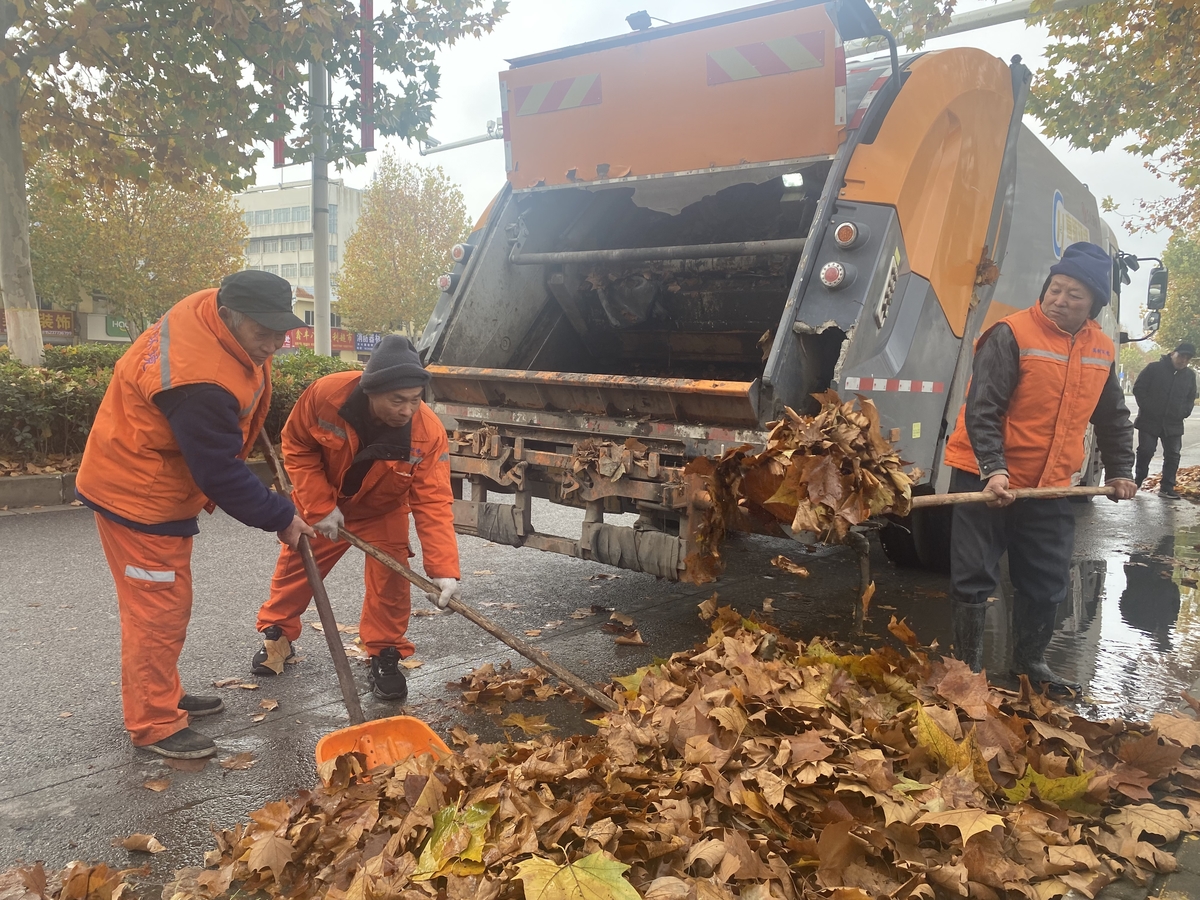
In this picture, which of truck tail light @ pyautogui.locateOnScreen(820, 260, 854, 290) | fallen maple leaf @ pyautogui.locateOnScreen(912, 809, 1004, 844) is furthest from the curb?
fallen maple leaf @ pyautogui.locateOnScreen(912, 809, 1004, 844)

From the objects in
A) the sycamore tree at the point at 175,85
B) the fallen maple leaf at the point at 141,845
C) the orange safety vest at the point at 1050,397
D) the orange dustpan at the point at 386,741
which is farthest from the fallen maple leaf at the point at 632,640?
the sycamore tree at the point at 175,85

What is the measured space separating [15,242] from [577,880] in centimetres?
812

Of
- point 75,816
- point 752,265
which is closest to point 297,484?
point 75,816

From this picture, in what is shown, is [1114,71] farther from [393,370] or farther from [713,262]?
[393,370]

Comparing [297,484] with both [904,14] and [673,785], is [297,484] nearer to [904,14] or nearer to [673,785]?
[673,785]

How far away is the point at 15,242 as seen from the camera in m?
7.55

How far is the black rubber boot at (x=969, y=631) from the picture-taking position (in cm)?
340

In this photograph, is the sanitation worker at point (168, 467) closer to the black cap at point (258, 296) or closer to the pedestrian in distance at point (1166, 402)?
the black cap at point (258, 296)

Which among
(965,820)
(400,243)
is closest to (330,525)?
(965,820)

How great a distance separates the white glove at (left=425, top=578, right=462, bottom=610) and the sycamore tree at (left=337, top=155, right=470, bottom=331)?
27.8 meters

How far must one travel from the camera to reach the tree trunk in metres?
7.28

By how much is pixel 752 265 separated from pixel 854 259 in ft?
4.29

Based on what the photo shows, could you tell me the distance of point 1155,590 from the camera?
17.6 ft

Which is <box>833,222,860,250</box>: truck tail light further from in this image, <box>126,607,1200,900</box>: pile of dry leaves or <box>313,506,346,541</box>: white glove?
<box>313,506,346,541</box>: white glove
